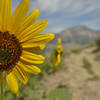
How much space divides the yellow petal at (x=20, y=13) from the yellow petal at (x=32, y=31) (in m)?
0.12

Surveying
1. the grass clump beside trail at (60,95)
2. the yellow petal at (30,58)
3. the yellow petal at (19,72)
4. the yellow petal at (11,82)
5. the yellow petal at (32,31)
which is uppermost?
the yellow petal at (32,31)

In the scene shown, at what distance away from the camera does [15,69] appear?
162cm

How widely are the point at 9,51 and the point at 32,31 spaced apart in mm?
306

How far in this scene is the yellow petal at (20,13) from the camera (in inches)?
54.8

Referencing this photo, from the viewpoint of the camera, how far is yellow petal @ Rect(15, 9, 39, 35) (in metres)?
1.46

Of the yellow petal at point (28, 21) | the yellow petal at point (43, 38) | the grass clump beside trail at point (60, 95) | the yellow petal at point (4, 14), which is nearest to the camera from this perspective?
the yellow petal at point (4, 14)

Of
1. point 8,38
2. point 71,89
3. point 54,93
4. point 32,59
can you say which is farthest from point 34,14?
point 71,89

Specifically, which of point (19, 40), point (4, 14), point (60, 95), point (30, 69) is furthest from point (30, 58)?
point (60, 95)

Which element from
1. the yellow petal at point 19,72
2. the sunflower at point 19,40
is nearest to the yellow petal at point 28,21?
the sunflower at point 19,40

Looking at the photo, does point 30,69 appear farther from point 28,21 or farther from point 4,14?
point 4,14

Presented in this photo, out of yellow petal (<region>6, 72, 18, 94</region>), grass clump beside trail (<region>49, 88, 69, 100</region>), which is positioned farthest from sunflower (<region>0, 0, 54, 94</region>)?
grass clump beside trail (<region>49, 88, 69, 100</region>)

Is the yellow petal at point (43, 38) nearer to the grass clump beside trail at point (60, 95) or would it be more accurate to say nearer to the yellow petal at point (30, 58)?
the yellow petal at point (30, 58)

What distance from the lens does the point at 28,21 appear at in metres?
1.48

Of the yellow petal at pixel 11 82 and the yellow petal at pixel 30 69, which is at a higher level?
the yellow petal at pixel 30 69
